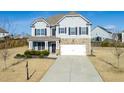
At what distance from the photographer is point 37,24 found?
1292 inches

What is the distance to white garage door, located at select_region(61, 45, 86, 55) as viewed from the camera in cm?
3234

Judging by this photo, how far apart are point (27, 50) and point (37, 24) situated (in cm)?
446

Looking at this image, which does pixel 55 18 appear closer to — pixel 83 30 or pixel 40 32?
pixel 40 32

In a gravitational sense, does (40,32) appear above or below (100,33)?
below

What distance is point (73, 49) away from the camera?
107ft

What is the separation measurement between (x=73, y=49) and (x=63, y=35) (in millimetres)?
3047

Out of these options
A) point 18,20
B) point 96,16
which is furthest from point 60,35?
point 18,20

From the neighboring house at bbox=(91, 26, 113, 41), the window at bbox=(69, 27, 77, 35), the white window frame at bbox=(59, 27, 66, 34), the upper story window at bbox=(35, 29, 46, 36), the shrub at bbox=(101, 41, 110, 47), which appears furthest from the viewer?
the neighboring house at bbox=(91, 26, 113, 41)

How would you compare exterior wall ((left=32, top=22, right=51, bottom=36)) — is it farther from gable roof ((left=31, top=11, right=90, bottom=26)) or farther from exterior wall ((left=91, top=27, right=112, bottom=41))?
exterior wall ((left=91, top=27, right=112, bottom=41))

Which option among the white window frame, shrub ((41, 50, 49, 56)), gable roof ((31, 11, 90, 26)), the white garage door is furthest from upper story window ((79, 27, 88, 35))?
shrub ((41, 50, 49, 56))

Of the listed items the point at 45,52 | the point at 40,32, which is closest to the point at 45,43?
the point at 40,32

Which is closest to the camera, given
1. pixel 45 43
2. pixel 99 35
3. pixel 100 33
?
pixel 45 43
